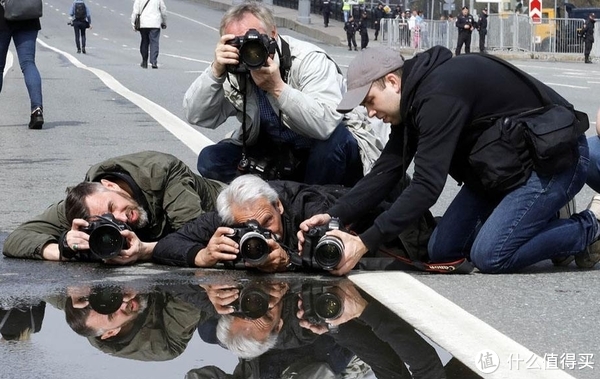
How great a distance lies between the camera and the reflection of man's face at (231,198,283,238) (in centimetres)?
586

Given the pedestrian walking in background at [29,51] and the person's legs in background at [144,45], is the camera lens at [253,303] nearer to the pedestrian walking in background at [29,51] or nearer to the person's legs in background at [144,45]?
the pedestrian walking in background at [29,51]

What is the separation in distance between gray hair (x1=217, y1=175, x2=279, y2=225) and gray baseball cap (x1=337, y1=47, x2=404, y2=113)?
1.83 ft

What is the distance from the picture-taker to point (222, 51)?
6641mm

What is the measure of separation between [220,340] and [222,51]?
2.27m

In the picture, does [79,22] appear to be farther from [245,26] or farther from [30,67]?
[245,26]

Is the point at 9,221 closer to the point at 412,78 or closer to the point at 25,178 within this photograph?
the point at 25,178

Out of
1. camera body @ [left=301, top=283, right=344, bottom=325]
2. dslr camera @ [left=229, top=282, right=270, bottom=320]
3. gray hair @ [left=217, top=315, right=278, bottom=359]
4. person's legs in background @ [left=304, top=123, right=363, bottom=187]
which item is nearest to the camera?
gray hair @ [left=217, top=315, right=278, bottom=359]

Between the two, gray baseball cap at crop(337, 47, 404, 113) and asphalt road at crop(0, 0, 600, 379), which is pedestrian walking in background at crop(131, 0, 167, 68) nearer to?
asphalt road at crop(0, 0, 600, 379)

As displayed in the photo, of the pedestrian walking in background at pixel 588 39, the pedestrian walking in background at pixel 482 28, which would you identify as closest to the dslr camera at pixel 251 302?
the pedestrian walking in background at pixel 588 39

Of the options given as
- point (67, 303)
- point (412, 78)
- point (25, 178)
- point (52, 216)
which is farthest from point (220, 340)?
point (25, 178)

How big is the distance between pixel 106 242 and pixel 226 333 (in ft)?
4.50

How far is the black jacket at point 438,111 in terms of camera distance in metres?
5.47

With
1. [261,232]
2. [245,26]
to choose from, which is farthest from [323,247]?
[245,26]

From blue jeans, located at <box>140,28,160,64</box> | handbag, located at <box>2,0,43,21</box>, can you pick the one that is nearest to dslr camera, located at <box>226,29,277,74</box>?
handbag, located at <box>2,0,43,21</box>
